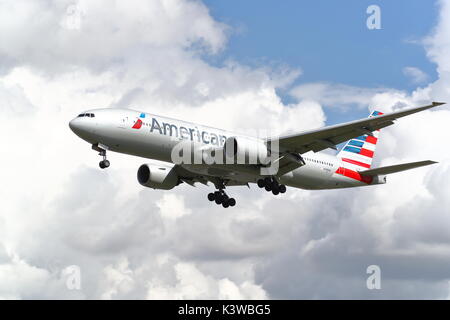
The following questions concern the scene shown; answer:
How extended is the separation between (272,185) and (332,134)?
18.0 feet

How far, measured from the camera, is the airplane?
37344mm

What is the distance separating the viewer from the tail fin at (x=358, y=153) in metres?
47.7

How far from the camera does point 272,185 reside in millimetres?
42250

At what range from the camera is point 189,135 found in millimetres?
39188

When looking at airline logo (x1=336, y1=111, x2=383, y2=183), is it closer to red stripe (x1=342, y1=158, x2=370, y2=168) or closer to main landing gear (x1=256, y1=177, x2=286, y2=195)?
red stripe (x1=342, y1=158, x2=370, y2=168)

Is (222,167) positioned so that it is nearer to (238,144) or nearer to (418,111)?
(238,144)

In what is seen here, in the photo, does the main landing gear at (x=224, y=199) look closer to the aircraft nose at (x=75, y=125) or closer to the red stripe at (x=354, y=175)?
the red stripe at (x=354, y=175)

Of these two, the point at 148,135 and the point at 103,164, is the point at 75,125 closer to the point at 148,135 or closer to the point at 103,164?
the point at 103,164

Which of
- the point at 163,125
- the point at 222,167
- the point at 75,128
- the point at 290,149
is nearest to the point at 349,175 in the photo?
the point at 290,149

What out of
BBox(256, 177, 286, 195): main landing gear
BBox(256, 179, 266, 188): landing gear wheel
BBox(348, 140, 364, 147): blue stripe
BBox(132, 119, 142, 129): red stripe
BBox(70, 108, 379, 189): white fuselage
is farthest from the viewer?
BBox(348, 140, 364, 147): blue stripe

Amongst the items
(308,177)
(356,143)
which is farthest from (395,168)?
(356,143)

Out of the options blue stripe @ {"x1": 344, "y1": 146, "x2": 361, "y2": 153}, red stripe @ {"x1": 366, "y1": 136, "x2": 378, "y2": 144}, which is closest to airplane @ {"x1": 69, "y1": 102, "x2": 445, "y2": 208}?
blue stripe @ {"x1": 344, "y1": 146, "x2": 361, "y2": 153}

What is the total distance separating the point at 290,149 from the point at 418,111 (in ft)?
29.2

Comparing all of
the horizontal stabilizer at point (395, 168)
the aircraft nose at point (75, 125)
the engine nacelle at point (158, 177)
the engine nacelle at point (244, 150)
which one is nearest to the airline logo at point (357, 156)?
the horizontal stabilizer at point (395, 168)
